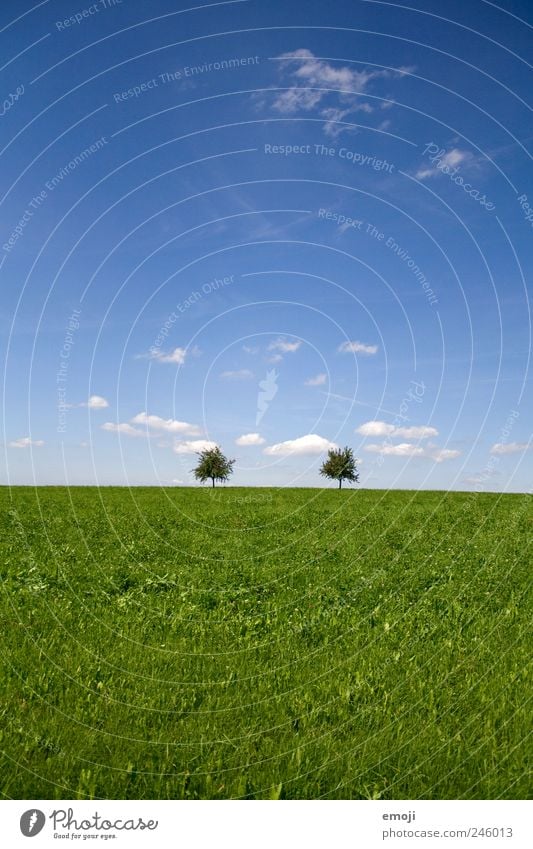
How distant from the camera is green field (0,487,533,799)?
274 inches

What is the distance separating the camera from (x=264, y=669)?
32.7 feet

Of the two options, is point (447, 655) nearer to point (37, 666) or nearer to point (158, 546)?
point (37, 666)

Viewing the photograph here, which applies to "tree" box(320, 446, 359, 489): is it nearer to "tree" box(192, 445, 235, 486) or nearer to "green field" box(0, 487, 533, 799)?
"tree" box(192, 445, 235, 486)

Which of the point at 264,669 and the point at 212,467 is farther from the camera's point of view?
the point at 212,467

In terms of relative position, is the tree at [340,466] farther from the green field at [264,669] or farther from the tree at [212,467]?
the green field at [264,669]

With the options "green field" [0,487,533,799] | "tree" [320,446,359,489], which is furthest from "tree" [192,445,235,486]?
"green field" [0,487,533,799]

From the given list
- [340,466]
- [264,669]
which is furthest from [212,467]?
[264,669]

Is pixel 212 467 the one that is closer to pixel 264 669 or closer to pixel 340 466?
pixel 340 466

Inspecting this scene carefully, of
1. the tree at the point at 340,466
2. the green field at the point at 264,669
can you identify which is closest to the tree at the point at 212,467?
the tree at the point at 340,466

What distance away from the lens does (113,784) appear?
6.66 m
